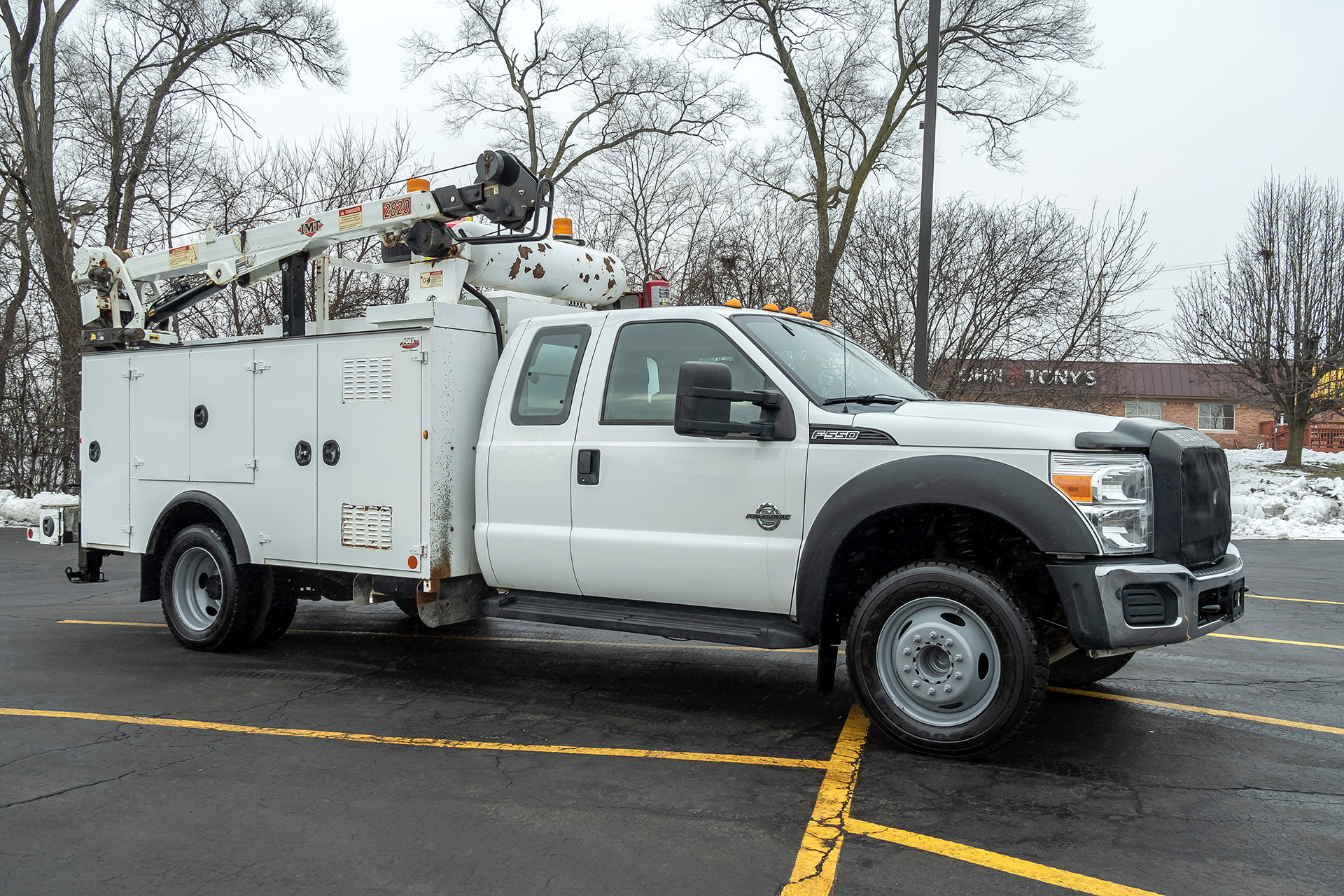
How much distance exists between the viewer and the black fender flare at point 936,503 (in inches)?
168

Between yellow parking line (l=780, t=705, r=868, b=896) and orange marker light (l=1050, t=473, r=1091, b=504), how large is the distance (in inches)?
61.0

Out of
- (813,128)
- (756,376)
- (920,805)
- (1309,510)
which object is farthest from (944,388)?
(920,805)

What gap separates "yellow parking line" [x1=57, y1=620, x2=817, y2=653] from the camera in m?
7.41

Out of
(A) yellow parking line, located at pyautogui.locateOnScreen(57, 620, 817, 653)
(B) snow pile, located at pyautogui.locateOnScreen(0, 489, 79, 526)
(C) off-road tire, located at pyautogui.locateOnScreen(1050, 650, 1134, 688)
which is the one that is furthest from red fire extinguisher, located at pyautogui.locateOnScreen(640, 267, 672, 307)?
(B) snow pile, located at pyautogui.locateOnScreen(0, 489, 79, 526)

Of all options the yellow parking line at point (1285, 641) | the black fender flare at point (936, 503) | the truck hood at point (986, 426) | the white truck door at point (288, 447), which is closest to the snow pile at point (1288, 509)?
the yellow parking line at point (1285, 641)

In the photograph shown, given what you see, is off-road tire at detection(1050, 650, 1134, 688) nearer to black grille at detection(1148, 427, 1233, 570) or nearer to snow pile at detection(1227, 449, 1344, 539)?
black grille at detection(1148, 427, 1233, 570)

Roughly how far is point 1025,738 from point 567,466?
278 centimetres

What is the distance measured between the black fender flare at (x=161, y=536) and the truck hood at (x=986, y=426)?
4.41 metres

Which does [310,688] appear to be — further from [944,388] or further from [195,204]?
[195,204]

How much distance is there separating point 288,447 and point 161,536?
5.12ft

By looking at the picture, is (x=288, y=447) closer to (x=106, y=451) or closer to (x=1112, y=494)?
(x=106, y=451)

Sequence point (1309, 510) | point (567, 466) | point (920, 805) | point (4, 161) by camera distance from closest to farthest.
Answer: point (920, 805) → point (567, 466) → point (1309, 510) → point (4, 161)

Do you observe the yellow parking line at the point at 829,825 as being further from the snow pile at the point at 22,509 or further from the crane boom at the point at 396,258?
the snow pile at the point at 22,509

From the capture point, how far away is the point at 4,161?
18891mm
